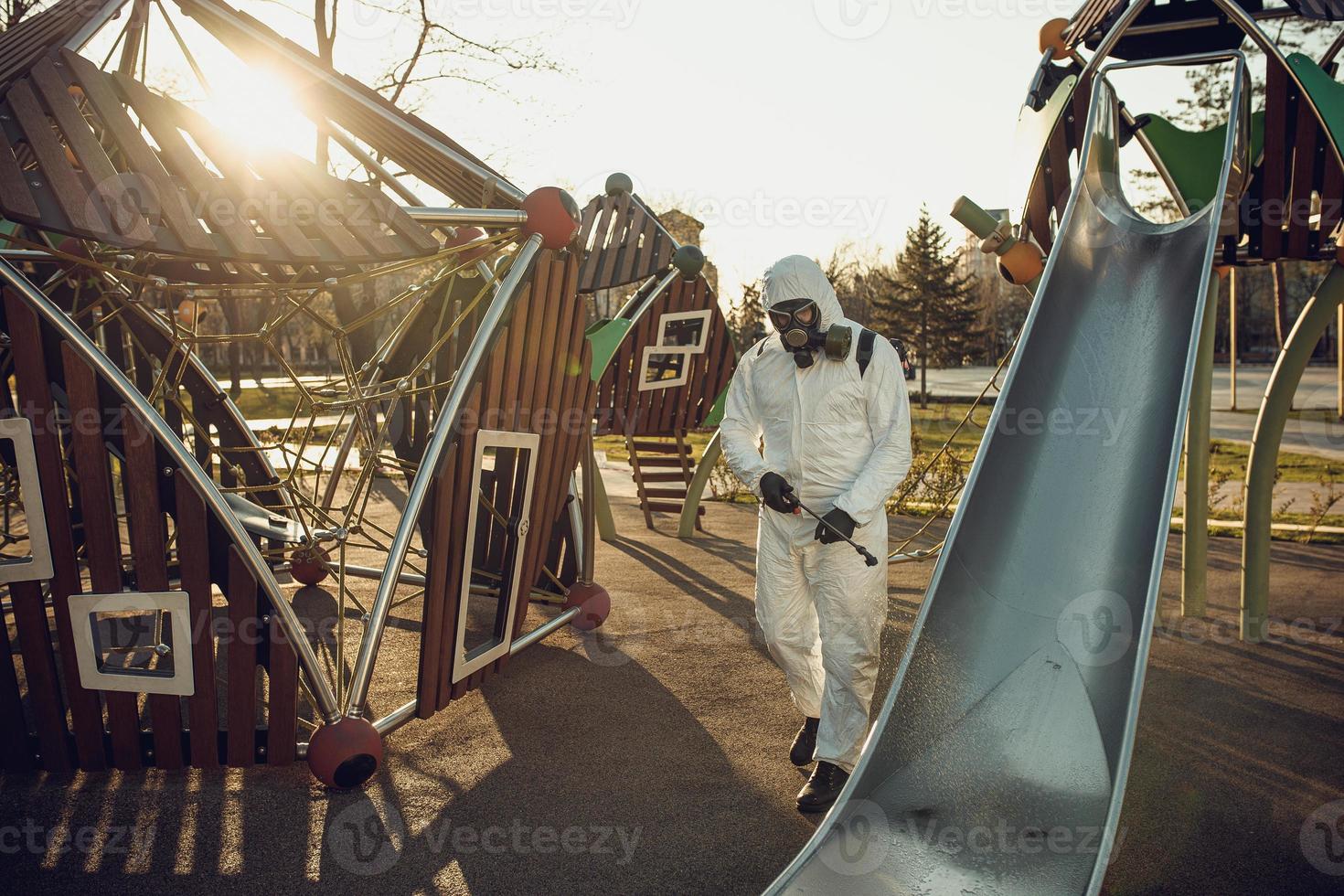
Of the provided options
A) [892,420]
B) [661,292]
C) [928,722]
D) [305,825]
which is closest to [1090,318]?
[892,420]

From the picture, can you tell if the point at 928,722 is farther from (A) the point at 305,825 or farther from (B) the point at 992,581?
(A) the point at 305,825

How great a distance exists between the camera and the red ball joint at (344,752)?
161 inches

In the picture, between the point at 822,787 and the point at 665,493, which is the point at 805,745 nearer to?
the point at 822,787

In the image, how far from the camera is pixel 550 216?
4.69m

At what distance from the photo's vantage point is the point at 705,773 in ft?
14.4

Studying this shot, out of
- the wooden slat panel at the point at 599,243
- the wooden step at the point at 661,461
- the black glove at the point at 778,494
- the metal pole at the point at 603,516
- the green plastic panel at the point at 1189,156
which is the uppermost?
the green plastic panel at the point at 1189,156

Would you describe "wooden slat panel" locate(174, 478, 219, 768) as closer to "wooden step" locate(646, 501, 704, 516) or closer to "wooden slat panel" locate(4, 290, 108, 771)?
"wooden slat panel" locate(4, 290, 108, 771)

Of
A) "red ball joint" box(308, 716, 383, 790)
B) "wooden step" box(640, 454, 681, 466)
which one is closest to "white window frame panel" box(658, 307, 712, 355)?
"wooden step" box(640, 454, 681, 466)

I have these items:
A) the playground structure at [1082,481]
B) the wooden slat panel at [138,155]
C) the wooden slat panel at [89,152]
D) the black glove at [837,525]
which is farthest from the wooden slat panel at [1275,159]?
the wooden slat panel at [89,152]

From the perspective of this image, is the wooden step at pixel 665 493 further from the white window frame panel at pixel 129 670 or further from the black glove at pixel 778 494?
the white window frame panel at pixel 129 670

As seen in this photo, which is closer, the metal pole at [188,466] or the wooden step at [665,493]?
the metal pole at [188,466]

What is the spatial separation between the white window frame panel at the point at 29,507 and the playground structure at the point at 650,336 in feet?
17.2

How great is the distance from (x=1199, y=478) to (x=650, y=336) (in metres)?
5.11

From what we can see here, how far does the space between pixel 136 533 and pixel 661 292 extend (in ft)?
21.3
